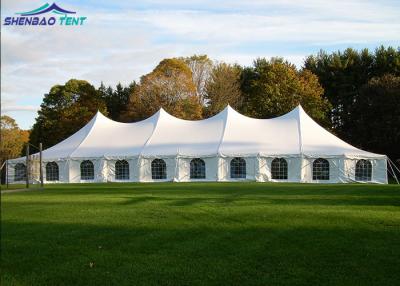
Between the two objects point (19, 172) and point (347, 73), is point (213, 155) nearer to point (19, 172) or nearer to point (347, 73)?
point (19, 172)

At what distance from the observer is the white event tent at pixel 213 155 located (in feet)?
79.4

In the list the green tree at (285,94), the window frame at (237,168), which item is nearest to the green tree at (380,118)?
the green tree at (285,94)

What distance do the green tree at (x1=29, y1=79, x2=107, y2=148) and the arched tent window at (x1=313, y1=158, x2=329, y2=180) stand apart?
2482 cm

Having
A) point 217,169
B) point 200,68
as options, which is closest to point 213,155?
point 217,169

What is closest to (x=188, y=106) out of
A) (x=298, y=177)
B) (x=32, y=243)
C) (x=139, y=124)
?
(x=139, y=124)

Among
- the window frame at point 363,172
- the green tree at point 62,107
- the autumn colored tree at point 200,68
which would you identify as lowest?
the window frame at point 363,172

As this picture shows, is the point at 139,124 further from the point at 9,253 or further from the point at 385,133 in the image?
the point at 9,253

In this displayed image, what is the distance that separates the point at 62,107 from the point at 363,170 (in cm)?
2956

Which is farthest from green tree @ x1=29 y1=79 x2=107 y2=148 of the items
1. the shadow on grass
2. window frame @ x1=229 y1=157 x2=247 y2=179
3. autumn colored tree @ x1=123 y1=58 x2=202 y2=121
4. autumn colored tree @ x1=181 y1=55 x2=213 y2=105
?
the shadow on grass

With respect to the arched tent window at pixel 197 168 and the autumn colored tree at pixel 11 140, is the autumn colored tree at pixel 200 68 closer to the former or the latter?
the autumn colored tree at pixel 11 140

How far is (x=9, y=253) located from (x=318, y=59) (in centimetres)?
4007

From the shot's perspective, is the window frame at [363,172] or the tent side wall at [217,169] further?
the window frame at [363,172]

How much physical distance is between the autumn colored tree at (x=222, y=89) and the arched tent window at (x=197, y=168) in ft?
60.0

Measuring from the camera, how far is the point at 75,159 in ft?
86.4
